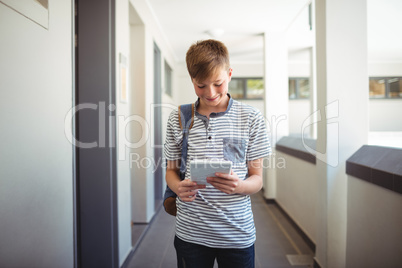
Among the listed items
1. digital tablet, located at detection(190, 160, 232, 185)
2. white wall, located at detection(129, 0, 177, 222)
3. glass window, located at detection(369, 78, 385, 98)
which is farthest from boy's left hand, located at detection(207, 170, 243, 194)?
white wall, located at detection(129, 0, 177, 222)

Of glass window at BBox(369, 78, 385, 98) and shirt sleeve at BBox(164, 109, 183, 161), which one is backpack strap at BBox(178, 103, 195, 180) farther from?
glass window at BBox(369, 78, 385, 98)

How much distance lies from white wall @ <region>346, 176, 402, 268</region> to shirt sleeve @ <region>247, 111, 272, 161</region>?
875 mm

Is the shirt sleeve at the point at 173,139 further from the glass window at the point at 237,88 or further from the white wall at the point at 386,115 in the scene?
the glass window at the point at 237,88

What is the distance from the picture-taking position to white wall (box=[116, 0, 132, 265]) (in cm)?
221

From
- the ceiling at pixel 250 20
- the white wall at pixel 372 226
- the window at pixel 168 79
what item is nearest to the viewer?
the white wall at pixel 372 226

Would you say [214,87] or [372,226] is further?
[372,226]

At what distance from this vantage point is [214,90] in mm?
1007

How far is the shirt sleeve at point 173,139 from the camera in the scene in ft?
3.51

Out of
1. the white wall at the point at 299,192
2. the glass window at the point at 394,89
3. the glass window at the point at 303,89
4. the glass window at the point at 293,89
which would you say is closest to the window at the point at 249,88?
the glass window at the point at 293,89

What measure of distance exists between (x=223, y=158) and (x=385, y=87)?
1647mm

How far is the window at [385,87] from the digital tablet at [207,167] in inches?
63.0

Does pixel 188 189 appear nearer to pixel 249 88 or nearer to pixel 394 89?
pixel 394 89

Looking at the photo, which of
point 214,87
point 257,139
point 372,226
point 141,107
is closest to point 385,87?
point 372,226

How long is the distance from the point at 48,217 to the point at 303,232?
2.54m
